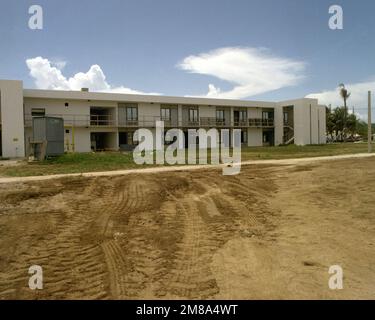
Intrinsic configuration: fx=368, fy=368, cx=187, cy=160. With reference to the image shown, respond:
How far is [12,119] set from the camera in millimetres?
30047

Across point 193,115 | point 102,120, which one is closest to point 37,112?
point 102,120

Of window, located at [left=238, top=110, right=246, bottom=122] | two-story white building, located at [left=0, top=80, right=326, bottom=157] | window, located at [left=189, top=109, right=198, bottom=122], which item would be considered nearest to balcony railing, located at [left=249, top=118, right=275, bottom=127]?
two-story white building, located at [left=0, top=80, right=326, bottom=157]

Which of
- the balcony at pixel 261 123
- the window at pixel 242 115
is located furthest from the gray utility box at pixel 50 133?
the balcony at pixel 261 123

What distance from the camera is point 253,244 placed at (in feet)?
21.9

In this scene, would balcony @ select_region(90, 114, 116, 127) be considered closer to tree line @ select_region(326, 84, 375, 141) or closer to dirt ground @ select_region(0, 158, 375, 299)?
dirt ground @ select_region(0, 158, 375, 299)

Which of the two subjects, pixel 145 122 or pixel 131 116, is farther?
pixel 145 122

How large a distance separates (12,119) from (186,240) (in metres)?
27.6

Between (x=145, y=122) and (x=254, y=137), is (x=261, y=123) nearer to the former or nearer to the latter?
(x=254, y=137)

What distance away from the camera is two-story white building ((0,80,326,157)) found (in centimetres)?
3027

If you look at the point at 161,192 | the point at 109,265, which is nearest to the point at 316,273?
the point at 109,265

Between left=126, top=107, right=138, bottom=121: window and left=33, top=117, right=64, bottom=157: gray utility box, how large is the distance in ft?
52.9

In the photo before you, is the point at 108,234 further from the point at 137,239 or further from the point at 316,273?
the point at 316,273

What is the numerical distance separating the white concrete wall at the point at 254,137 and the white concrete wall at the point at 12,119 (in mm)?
28317

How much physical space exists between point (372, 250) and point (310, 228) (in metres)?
1.43
